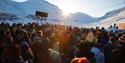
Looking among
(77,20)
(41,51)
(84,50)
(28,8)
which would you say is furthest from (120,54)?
(28,8)

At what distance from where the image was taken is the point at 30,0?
111625mm

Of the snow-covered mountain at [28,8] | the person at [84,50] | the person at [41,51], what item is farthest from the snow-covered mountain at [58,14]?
the person at [84,50]

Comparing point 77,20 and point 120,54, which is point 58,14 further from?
point 120,54

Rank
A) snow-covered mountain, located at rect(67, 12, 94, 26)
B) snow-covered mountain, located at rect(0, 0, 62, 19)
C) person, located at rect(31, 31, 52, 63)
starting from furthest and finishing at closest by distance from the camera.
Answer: snow-covered mountain, located at rect(67, 12, 94, 26), snow-covered mountain, located at rect(0, 0, 62, 19), person, located at rect(31, 31, 52, 63)

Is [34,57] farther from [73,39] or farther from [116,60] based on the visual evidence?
[73,39]

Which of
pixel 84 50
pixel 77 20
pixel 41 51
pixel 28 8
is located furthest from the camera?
pixel 28 8

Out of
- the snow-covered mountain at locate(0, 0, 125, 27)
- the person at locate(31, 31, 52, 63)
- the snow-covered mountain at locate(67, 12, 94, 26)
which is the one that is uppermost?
the person at locate(31, 31, 52, 63)

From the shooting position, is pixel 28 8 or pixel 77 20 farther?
pixel 28 8

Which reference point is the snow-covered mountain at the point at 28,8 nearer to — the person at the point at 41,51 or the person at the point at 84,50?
the person at the point at 41,51

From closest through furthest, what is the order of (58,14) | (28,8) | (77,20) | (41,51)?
(41,51) < (77,20) < (28,8) < (58,14)

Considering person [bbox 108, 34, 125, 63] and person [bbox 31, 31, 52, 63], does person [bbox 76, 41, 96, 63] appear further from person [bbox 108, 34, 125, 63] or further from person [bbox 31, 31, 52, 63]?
person [bbox 31, 31, 52, 63]

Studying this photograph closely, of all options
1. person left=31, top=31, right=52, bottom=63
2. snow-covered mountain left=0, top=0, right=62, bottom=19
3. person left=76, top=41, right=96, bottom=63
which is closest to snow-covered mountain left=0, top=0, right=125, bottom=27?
snow-covered mountain left=0, top=0, right=62, bottom=19

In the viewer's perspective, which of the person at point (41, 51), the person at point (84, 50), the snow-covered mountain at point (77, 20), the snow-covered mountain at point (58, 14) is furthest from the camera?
the snow-covered mountain at point (77, 20)

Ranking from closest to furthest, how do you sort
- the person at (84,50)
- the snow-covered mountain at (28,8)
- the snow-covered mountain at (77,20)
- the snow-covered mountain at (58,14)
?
the person at (84,50) < the snow-covered mountain at (58,14) < the snow-covered mountain at (28,8) < the snow-covered mountain at (77,20)
